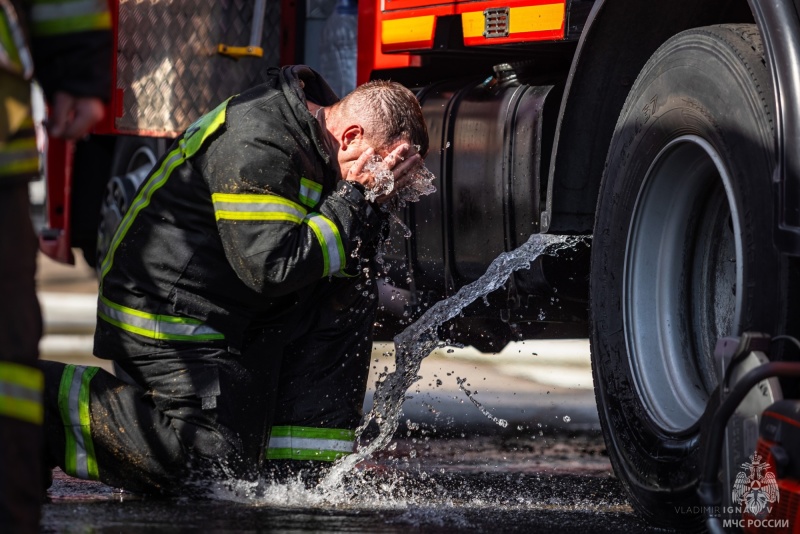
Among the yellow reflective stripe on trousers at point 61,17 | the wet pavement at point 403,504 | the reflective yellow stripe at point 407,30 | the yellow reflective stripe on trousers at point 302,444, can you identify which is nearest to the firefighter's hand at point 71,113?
the yellow reflective stripe on trousers at point 61,17

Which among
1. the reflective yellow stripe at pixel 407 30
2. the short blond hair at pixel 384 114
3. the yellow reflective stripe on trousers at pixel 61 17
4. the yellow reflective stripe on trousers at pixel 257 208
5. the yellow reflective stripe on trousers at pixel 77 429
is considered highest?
the reflective yellow stripe at pixel 407 30

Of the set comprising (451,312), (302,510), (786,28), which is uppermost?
(786,28)

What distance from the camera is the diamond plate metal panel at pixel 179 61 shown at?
17.2 ft

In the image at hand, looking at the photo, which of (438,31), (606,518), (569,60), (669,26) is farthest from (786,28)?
(438,31)

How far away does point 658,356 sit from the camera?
2.97 meters

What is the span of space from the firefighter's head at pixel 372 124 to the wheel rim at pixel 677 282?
0.69 m

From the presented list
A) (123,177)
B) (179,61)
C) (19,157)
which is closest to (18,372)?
(19,157)

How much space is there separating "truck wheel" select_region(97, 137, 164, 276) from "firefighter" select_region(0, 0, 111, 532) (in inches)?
125

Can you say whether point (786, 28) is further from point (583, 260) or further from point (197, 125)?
point (197, 125)

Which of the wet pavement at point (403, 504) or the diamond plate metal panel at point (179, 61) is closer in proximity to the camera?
the wet pavement at point (403, 504)

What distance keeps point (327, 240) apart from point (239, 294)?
A: 0.34 metres

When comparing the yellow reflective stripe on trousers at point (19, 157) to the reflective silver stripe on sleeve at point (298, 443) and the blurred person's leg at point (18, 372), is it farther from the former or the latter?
the reflective silver stripe on sleeve at point (298, 443)

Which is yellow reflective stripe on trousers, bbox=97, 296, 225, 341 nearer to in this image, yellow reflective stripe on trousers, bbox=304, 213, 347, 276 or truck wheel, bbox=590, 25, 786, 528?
yellow reflective stripe on trousers, bbox=304, 213, 347, 276

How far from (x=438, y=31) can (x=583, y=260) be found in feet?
2.94
